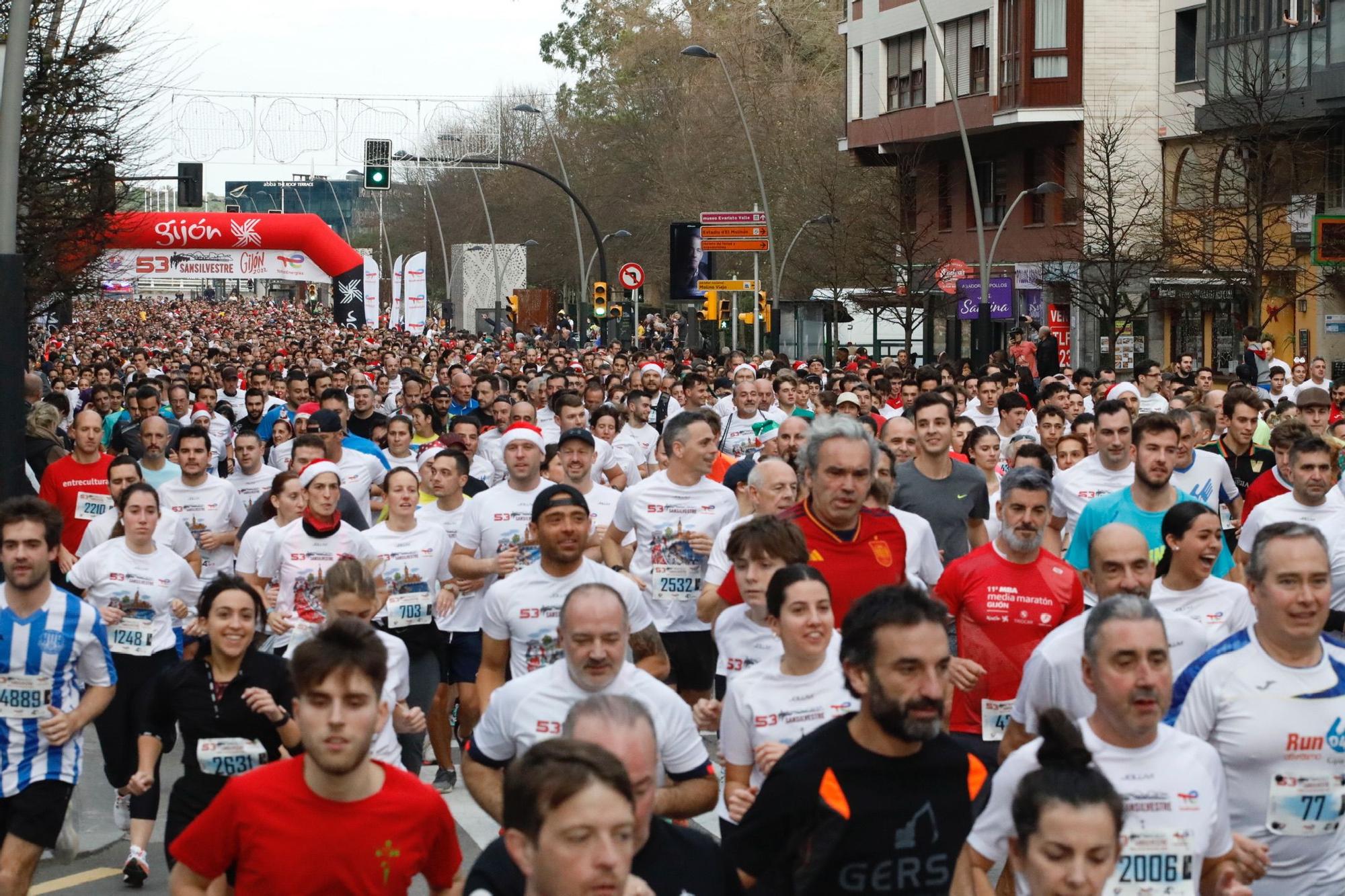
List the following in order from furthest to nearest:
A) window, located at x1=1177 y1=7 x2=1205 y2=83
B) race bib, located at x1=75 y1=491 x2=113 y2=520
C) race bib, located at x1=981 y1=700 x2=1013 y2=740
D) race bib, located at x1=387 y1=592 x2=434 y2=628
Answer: window, located at x1=1177 y1=7 x2=1205 y2=83 → race bib, located at x1=75 y1=491 x2=113 y2=520 → race bib, located at x1=387 y1=592 x2=434 y2=628 → race bib, located at x1=981 y1=700 x2=1013 y2=740

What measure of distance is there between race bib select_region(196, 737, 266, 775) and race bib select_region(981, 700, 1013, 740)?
2628 millimetres

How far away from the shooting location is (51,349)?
4294 centimetres

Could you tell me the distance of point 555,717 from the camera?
215 inches

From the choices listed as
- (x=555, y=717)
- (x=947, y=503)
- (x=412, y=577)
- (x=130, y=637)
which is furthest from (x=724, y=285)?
(x=555, y=717)

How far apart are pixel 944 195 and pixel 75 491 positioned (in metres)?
39.1

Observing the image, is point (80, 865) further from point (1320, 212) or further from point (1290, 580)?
point (1320, 212)

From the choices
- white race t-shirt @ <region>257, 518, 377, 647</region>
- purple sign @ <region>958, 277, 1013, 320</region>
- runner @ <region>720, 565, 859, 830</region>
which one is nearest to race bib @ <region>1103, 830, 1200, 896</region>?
runner @ <region>720, 565, 859, 830</region>

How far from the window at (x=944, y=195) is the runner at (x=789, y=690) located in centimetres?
Result: 4389

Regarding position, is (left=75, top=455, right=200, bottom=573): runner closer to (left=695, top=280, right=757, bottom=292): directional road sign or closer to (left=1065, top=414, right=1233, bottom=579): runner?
(left=1065, top=414, right=1233, bottom=579): runner

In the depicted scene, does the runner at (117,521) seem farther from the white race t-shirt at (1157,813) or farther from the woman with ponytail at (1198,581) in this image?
the white race t-shirt at (1157,813)

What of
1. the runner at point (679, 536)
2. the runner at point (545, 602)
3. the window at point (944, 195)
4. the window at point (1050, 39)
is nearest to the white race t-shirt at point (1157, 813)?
the runner at point (545, 602)

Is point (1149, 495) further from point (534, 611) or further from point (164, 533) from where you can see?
point (164, 533)

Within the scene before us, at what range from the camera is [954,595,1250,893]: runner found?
4.69 m

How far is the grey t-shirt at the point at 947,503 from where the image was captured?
9.65 metres
